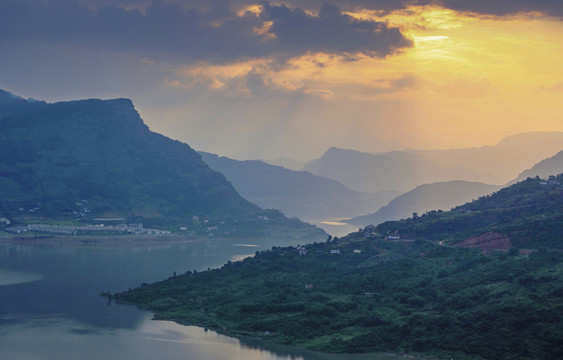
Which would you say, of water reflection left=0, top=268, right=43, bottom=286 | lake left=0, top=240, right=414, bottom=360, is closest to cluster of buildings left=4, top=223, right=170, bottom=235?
lake left=0, top=240, right=414, bottom=360

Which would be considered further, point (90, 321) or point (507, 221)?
point (507, 221)

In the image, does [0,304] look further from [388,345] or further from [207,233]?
[207,233]

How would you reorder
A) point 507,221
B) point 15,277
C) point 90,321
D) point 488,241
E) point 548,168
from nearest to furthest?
point 90,321, point 488,241, point 15,277, point 507,221, point 548,168

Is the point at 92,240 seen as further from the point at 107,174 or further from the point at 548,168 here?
the point at 548,168

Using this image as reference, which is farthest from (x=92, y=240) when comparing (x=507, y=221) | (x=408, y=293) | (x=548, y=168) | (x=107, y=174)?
(x=548, y=168)

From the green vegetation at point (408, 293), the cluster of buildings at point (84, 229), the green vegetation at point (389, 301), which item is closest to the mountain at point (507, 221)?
the green vegetation at point (408, 293)

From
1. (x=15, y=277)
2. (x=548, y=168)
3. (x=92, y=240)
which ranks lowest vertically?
(x=15, y=277)
